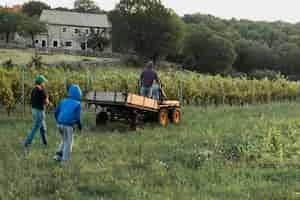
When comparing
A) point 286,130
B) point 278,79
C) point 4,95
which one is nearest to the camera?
point 286,130

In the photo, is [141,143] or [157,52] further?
[157,52]

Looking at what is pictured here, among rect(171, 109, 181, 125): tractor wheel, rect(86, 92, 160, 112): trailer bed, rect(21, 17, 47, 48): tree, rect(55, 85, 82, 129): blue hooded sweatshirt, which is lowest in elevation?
rect(171, 109, 181, 125): tractor wheel

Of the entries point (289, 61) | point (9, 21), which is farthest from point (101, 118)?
point (289, 61)

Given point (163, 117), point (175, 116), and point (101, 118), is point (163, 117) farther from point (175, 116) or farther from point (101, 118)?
point (101, 118)

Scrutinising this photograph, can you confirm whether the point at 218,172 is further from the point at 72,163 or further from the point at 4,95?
the point at 4,95

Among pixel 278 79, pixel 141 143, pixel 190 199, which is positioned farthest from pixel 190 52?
pixel 190 199

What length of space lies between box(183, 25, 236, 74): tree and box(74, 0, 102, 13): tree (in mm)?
40118

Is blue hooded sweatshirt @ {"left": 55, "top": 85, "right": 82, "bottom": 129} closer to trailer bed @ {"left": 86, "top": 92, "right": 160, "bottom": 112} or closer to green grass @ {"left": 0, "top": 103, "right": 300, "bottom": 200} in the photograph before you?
green grass @ {"left": 0, "top": 103, "right": 300, "bottom": 200}

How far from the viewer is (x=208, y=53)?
76812 mm

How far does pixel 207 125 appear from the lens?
53.6 feet

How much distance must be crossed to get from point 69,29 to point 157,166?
3328 inches

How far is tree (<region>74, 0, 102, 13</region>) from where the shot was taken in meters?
114

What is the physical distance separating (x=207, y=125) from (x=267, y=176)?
7129 millimetres

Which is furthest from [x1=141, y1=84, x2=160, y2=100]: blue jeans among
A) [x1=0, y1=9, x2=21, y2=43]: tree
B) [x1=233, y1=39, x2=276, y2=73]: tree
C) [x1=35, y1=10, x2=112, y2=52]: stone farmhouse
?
[x1=35, y1=10, x2=112, y2=52]: stone farmhouse
